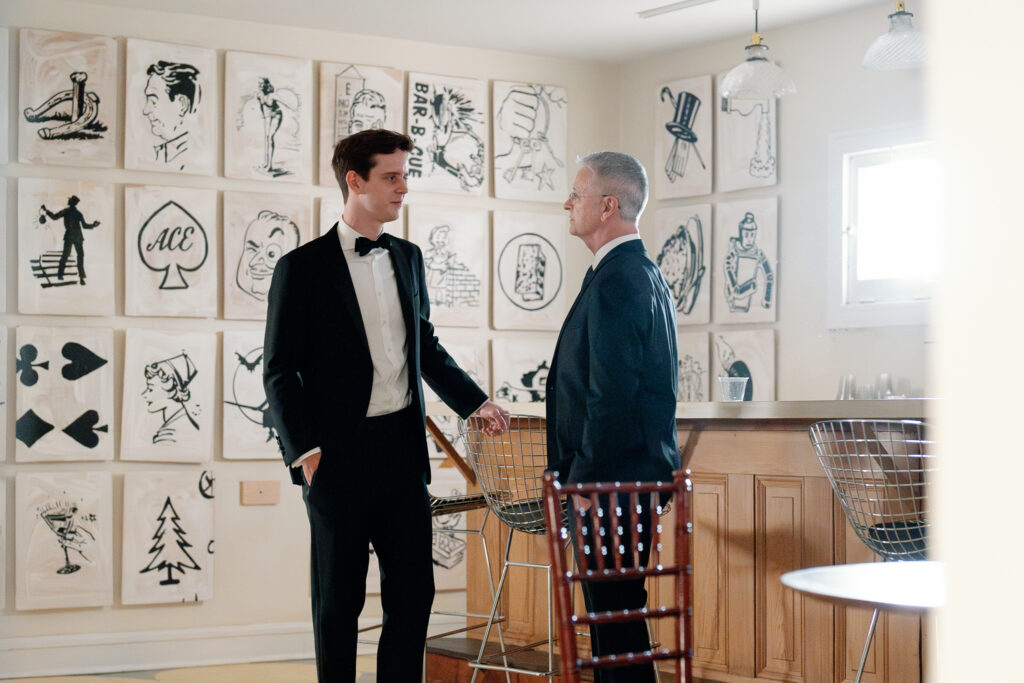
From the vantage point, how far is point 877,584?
1655 millimetres

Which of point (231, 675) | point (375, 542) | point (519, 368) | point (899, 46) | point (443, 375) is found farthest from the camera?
point (519, 368)

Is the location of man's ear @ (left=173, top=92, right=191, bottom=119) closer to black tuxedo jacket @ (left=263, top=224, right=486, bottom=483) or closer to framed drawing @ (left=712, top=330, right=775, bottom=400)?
black tuxedo jacket @ (left=263, top=224, right=486, bottom=483)

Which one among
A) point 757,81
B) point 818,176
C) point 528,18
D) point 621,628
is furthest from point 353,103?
point 621,628

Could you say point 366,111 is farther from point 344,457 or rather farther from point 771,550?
point 771,550

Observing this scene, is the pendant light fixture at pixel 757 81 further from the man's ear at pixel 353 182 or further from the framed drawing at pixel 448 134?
the man's ear at pixel 353 182

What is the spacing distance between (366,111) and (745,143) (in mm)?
1845

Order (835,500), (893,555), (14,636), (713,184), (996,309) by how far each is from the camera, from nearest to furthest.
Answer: (996,309) < (893,555) < (835,500) < (14,636) < (713,184)

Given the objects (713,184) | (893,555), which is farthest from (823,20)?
(893,555)

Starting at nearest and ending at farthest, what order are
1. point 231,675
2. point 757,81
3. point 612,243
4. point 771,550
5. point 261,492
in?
point 612,243
point 771,550
point 757,81
point 231,675
point 261,492

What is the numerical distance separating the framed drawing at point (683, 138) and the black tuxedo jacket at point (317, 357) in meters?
3.01

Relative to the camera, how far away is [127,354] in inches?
197

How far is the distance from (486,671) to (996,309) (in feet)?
11.1

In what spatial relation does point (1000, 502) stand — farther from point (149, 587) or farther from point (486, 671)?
point (149, 587)

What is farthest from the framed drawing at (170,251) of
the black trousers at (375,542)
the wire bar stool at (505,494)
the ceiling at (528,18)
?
the black trousers at (375,542)
